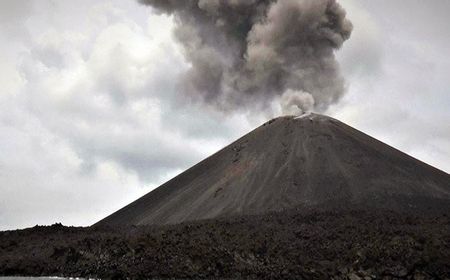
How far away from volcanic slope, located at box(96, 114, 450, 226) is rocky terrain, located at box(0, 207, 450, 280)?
9436 mm

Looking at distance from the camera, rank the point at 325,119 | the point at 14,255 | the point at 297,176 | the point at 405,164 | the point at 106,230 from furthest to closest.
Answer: the point at 325,119
the point at 405,164
the point at 297,176
the point at 106,230
the point at 14,255

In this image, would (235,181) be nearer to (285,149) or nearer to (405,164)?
(285,149)

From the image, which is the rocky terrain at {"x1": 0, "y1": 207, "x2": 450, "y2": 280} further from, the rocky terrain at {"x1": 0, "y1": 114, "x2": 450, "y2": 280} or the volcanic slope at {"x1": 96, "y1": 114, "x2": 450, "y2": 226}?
the volcanic slope at {"x1": 96, "y1": 114, "x2": 450, "y2": 226}

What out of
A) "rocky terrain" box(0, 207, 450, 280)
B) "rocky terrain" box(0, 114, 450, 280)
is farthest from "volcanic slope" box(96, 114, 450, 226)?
"rocky terrain" box(0, 207, 450, 280)

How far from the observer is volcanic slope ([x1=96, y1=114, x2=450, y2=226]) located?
90.6 metres

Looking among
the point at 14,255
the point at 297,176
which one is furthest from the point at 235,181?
the point at 14,255

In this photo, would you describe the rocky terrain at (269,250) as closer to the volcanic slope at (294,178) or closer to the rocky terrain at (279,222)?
the rocky terrain at (279,222)

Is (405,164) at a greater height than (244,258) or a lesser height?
greater

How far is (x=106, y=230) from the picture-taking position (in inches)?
3642

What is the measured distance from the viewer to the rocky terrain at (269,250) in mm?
59812

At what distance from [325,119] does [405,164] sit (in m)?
22.1

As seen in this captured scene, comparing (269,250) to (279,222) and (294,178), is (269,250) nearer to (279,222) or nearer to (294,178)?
(279,222)

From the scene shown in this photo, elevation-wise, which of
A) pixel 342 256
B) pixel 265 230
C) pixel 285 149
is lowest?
pixel 342 256

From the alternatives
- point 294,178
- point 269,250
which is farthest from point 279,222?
point 294,178
